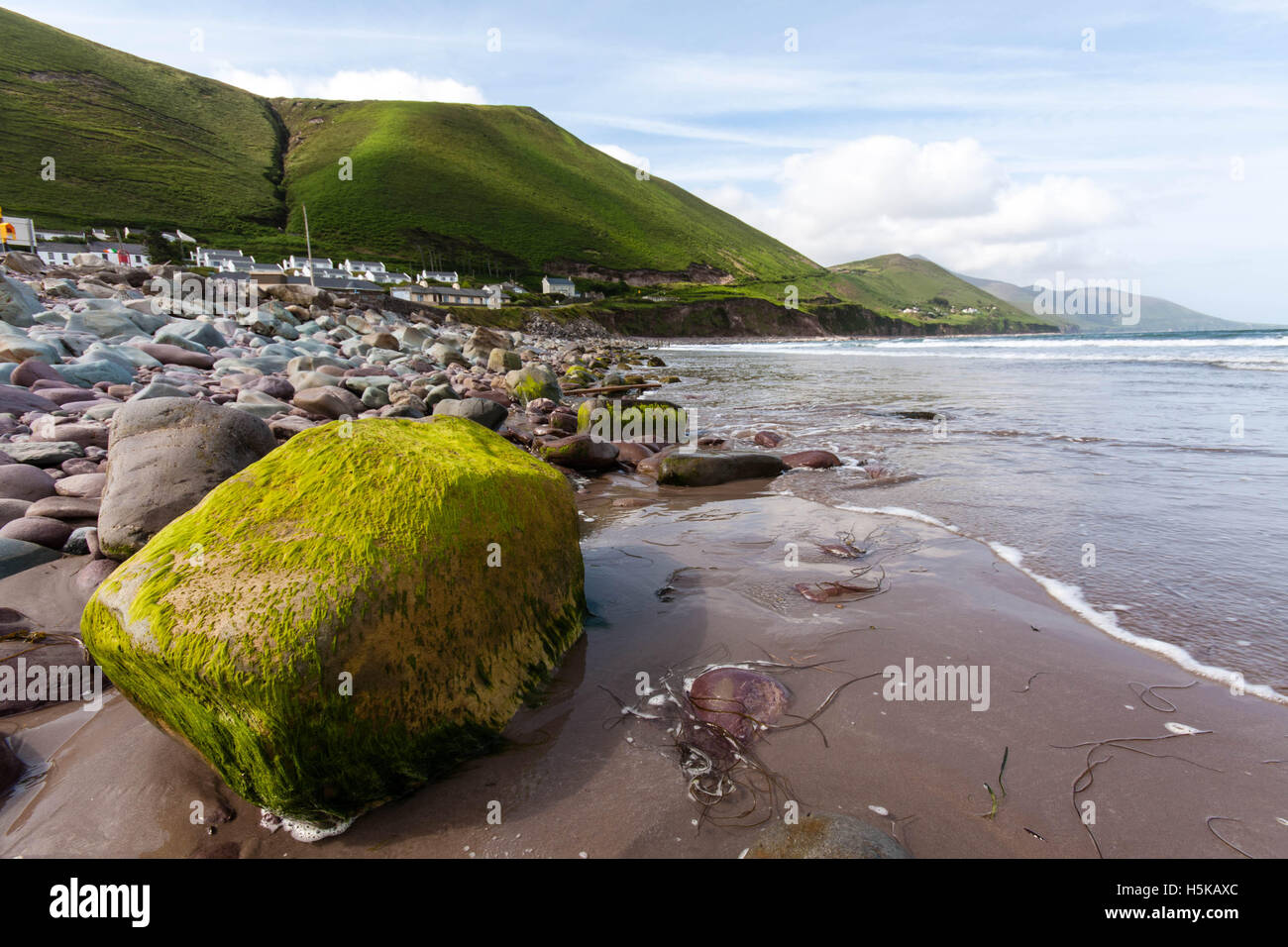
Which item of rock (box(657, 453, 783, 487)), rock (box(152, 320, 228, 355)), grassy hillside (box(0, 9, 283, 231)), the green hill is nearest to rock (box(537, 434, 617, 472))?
rock (box(657, 453, 783, 487))

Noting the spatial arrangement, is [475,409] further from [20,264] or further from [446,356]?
[20,264]

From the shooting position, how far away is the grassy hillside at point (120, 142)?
81000 millimetres

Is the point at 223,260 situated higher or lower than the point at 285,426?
higher

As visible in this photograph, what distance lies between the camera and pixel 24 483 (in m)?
5.34

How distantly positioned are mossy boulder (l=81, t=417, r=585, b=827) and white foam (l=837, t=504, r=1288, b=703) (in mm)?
3957

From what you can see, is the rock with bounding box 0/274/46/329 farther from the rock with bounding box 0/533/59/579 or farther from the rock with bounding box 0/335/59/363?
the rock with bounding box 0/533/59/579

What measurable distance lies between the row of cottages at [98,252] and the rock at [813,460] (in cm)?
5800

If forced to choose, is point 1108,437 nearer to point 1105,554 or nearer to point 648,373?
point 1105,554

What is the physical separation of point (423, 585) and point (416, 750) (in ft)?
2.53

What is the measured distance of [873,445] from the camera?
433 inches

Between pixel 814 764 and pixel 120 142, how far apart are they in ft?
472

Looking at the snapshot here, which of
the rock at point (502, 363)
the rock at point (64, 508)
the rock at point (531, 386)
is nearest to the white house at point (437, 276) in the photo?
the rock at point (502, 363)

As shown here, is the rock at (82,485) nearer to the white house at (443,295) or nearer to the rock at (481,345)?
the rock at (481,345)

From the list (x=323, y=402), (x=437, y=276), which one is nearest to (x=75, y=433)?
(x=323, y=402)
